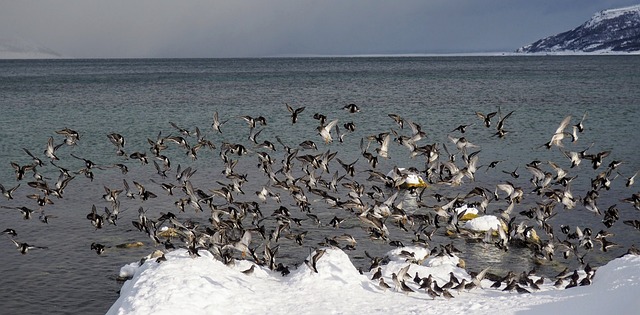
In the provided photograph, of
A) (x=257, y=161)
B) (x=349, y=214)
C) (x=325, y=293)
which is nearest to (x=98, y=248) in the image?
(x=325, y=293)

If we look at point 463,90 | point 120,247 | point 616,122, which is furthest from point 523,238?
point 463,90

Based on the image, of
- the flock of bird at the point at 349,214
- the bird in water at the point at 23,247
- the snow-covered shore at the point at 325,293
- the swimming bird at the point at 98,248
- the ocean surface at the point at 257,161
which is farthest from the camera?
the swimming bird at the point at 98,248

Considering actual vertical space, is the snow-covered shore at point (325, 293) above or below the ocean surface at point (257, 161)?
above

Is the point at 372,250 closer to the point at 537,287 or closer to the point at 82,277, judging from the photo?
the point at 537,287

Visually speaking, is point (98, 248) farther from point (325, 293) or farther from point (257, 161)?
point (257, 161)

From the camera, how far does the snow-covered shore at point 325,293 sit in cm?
2059

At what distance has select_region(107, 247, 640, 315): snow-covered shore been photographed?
2059cm

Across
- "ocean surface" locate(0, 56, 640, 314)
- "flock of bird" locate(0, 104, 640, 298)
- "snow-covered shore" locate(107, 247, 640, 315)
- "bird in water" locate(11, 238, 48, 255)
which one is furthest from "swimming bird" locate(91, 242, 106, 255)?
"snow-covered shore" locate(107, 247, 640, 315)

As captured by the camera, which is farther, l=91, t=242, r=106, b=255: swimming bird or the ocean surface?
l=91, t=242, r=106, b=255: swimming bird

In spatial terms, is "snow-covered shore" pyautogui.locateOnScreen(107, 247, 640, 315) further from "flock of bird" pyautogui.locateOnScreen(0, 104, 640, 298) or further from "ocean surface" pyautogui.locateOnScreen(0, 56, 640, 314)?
"ocean surface" pyautogui.locateOnScreen(0, 56, 640, 314)

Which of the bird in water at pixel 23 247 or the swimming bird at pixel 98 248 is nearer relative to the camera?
the bird in water at pixel 23 247

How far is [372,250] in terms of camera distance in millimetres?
31828

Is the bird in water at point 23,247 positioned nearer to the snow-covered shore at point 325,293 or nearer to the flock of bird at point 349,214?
the flock of bird at point 349,214

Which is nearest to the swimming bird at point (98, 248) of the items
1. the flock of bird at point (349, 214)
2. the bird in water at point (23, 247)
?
the flock of bird at point (349, 214)
